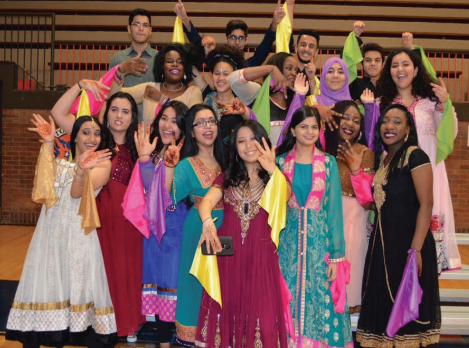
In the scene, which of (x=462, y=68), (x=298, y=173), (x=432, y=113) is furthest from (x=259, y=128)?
(x=462, y=68)

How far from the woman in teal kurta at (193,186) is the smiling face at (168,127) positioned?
0.12m

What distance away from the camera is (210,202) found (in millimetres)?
2924

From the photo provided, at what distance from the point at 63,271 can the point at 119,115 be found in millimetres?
984

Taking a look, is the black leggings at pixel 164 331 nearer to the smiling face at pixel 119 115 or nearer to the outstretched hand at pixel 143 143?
the outstretched hand at pixel 143 143

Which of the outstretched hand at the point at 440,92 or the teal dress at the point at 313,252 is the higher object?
the outstretched hand at the point at 440,92

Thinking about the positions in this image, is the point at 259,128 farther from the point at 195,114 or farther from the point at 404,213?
the point at 404,213

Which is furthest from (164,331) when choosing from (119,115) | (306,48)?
(306,48)

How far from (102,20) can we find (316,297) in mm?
8361

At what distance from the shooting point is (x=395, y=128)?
331cm

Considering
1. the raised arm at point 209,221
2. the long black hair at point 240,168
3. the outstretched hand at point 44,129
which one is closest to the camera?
the raised arm at point 209,221

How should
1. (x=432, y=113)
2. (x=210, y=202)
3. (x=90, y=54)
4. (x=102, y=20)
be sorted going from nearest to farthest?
(x=210, y=202), (x=432, y=113), (x=90, y=54), (x=102, y=20)

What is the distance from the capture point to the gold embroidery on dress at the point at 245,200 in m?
2.96

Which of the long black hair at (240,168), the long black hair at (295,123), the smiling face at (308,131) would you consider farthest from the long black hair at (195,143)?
the smiling face at (308,131)

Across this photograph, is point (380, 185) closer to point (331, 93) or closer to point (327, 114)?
point (327, 114)
